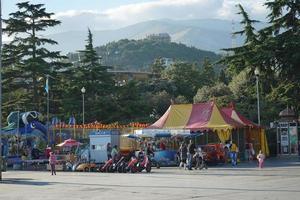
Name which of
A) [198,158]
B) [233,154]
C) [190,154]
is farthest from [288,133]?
[190,154]

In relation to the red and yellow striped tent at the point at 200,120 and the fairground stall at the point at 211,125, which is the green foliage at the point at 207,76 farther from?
the red and yellow striped tent at the point at 200,120

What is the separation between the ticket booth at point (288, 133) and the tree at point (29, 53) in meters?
29.1

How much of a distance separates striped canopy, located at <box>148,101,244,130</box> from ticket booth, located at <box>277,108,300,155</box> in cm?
458

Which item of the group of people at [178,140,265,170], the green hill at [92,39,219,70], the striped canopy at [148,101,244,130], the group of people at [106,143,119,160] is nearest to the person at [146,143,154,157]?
the group of people at [106,143,119,160]

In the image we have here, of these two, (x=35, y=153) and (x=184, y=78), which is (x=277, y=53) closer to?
(x=35, y=153)

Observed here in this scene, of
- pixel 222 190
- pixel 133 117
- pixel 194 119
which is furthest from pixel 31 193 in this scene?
pixel 133 117

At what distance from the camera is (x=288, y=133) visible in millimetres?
42156

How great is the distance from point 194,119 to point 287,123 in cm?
730

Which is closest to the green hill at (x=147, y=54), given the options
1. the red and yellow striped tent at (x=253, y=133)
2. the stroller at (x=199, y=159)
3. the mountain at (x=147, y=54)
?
the mountain at (x=147, y=54)

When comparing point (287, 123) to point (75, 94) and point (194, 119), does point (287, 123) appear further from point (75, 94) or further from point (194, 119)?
point (75, 94)

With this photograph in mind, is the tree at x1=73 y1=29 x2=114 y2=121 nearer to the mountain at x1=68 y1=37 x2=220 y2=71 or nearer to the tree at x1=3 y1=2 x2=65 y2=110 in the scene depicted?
the tree at x1=3 y1=2 x2=65 y2=110

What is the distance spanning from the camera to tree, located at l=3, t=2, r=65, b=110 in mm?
61394

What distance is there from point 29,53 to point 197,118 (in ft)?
91.5

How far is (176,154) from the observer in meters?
38.4
